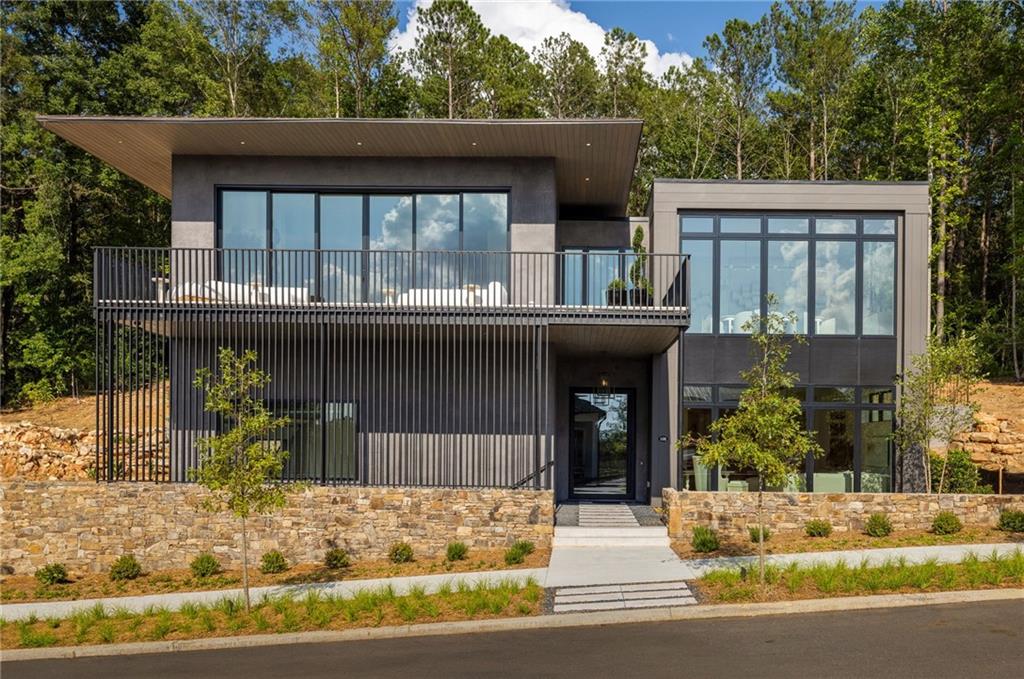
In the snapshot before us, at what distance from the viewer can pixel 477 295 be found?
15383 mm

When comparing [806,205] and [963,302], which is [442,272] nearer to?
[806,205]

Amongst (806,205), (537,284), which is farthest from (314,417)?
(806,205)

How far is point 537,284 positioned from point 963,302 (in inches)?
911

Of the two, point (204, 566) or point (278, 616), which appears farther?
point (204, 566)

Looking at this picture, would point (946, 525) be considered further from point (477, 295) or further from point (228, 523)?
point (228, 523)

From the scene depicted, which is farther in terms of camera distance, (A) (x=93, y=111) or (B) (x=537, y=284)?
(A) (x=93, y=111)

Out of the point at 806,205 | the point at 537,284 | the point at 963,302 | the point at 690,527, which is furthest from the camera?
the point at 963,302

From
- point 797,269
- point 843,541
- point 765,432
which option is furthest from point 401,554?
point 797,269

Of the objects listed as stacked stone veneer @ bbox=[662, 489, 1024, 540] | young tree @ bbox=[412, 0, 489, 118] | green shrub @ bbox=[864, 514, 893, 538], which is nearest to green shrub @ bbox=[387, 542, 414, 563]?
stacked stone veneer @ bbox=[662, 489, 1024, 540]

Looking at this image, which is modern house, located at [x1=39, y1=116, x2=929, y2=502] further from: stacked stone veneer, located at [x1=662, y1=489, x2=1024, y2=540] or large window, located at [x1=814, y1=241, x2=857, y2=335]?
stacked stone veneer, located at [x1=662, y1=489, x2=1024, y2=540]

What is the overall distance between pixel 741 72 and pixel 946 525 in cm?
2568

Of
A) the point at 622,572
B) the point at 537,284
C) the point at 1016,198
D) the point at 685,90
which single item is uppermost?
the point at 685,90

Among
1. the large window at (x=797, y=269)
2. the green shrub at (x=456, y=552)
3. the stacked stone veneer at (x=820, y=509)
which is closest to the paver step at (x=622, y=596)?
the green shrub at (x=456, y=552)

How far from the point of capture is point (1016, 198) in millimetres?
28922
